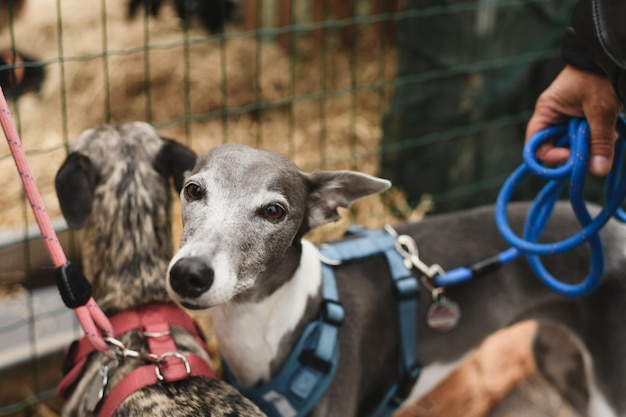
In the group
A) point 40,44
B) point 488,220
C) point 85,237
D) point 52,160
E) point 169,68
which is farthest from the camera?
point 169,68

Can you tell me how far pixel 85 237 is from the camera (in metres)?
2.76

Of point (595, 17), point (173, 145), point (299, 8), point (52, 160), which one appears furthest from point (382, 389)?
point (299, 8)

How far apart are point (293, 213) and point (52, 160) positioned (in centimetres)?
287

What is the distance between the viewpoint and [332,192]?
2570 mm

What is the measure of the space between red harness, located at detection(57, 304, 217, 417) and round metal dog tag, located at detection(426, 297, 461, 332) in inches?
35.7

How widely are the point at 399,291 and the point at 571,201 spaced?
2.30 ft

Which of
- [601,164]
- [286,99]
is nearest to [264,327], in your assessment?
[601,164]

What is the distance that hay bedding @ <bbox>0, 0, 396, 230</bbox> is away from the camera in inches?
214

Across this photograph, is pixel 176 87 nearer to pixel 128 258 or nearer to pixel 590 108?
pixel 128 258

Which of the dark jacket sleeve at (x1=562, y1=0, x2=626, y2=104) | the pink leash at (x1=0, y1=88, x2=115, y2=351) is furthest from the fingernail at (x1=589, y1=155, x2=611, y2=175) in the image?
the pink leash at (x1=0, y1=88, x2=115, y2=351)

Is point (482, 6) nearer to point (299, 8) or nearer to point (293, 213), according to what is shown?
point (299, 8)

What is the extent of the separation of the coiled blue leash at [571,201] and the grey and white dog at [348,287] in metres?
0.21

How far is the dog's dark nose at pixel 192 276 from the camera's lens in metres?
2.04

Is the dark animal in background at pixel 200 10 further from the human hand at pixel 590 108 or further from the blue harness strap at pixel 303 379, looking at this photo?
the blue harness strap at pixel 303 379
